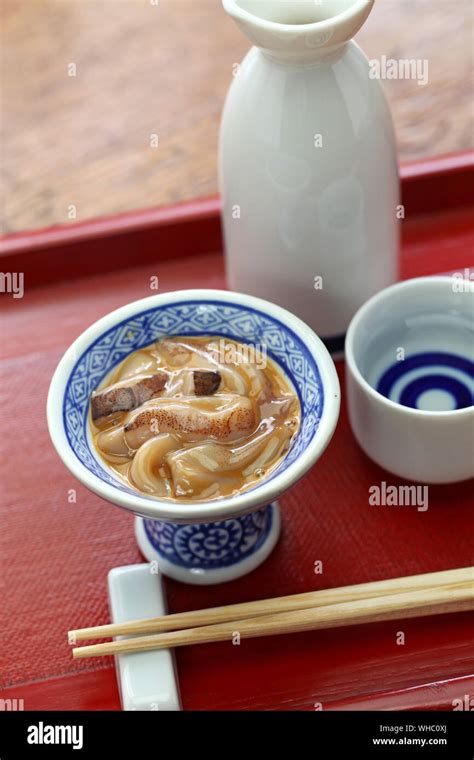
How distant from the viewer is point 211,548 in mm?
1479

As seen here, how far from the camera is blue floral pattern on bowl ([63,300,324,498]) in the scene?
138cm

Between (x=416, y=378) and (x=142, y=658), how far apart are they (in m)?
0.61

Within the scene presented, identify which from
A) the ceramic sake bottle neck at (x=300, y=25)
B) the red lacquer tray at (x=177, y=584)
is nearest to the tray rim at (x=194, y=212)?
the red lacquer tray at (x=177, y=584)

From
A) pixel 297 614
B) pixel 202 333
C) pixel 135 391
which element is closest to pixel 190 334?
pixel 202 333

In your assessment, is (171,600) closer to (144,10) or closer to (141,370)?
(141,370)

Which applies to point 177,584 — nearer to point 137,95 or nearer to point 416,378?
point 416,378

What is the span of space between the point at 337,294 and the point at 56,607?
0.65 metres

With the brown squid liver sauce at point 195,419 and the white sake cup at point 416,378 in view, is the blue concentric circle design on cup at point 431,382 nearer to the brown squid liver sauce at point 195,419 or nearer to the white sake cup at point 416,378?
the white sake cup at point 416,378

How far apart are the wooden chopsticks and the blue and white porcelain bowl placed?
0.10m

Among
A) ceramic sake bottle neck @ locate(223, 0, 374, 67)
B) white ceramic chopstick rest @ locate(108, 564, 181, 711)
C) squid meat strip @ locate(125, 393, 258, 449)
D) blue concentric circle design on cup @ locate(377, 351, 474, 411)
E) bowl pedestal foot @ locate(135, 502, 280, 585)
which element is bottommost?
white ceramic chopstick rest @ locate(108, 564, 181, 711)

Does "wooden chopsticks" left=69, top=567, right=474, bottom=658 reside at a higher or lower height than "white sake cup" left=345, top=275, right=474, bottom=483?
lower

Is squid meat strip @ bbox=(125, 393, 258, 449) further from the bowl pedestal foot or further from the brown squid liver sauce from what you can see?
the bowl pedestal foot

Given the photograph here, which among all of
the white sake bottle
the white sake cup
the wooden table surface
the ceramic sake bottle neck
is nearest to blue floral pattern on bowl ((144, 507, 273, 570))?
the white sake cup

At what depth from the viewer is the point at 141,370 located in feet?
4.97
